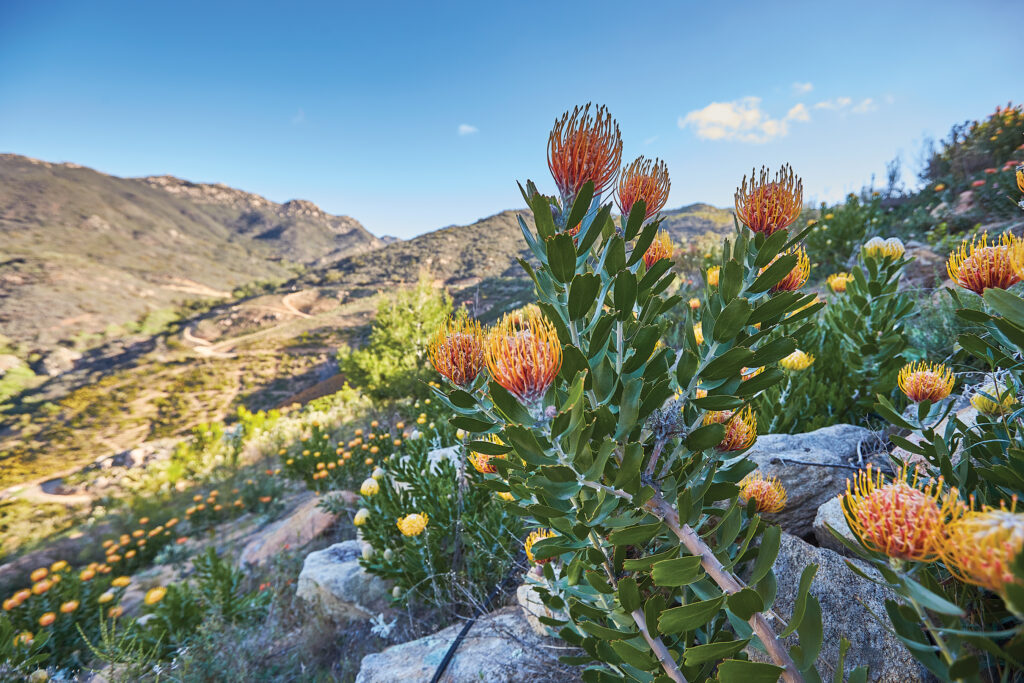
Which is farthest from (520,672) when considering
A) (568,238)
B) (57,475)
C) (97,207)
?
(97,207)

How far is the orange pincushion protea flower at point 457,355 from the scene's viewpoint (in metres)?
0.87

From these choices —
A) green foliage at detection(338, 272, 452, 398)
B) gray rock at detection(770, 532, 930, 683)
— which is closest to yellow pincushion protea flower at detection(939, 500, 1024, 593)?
gray rock at detection(770, 532, 930, 683)

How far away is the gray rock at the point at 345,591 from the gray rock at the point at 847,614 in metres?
2.33

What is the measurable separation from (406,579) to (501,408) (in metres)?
2.13

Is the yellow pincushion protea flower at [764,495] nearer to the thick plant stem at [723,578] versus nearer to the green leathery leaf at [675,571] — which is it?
the thick plant stem at [723,578]

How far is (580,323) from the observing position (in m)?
0.80

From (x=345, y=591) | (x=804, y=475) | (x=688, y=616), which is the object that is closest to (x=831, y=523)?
(x=804, y=475)

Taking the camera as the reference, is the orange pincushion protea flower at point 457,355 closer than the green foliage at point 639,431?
No

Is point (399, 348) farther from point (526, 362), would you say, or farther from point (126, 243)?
point (126, 243)

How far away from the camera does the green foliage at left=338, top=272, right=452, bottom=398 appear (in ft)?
22.6

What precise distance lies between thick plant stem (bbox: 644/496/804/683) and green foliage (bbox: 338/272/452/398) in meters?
5.90

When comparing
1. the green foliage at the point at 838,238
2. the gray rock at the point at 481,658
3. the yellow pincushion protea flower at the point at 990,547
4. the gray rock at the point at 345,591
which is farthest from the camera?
the green foliage at the point at 838,238

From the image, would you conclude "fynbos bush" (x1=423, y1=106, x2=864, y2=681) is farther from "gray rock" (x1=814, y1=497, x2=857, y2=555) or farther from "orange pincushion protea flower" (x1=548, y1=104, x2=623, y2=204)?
"gray rock" (x1=814, y1=497, x2=857, y2=555)

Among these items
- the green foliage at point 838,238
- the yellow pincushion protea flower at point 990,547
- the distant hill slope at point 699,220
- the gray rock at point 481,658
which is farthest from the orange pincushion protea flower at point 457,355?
the distant hill slope at point 699,220
